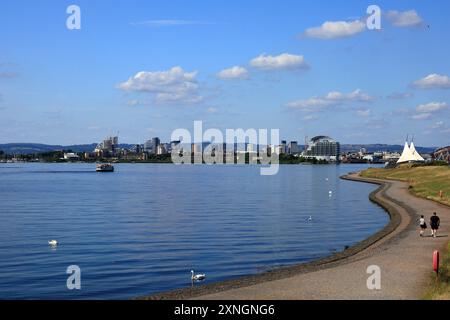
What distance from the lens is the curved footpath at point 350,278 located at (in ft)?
69.7

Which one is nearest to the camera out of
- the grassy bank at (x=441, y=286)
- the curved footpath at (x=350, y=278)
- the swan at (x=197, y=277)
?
the grassy bank at (x=441, y=286)

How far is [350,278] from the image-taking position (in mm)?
24234

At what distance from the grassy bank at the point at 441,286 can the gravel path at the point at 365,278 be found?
1.17ft

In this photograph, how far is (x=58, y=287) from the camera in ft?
91.5

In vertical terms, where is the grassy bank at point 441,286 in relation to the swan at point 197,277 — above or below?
above

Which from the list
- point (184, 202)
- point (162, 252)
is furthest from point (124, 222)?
point (184, 202)

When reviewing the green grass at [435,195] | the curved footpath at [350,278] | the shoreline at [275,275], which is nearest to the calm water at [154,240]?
the shoreline at [275,275]

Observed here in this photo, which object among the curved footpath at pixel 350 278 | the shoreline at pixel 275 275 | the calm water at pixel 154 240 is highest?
the curved footpath at pixel 350 278

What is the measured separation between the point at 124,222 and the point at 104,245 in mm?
14539

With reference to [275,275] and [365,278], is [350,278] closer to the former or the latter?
[365,278]

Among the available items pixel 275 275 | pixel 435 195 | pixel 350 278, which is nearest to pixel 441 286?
pixel 350 278

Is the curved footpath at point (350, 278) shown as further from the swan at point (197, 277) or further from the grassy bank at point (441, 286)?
the swan at point (197, 277)

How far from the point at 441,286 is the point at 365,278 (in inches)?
135
